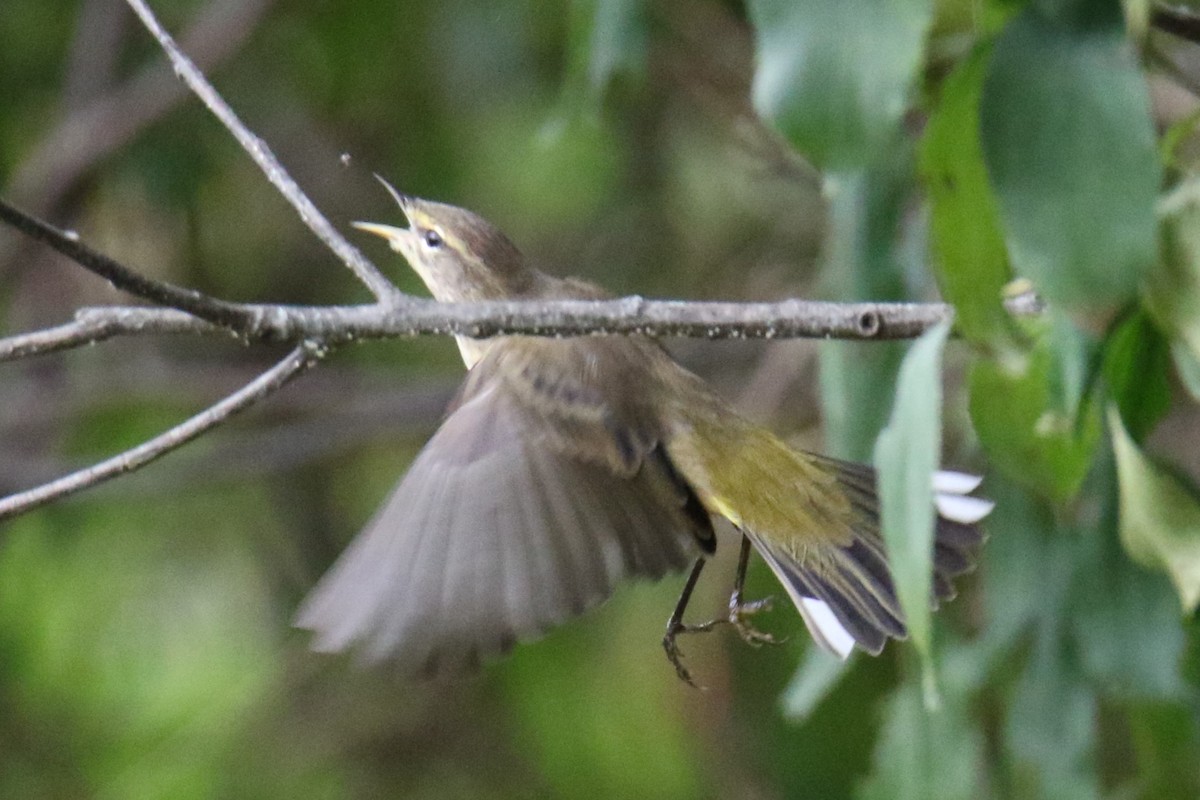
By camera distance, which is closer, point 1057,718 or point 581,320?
point 581,320

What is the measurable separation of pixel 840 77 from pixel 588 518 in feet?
2.74

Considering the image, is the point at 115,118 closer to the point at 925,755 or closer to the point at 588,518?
the point at 588,518

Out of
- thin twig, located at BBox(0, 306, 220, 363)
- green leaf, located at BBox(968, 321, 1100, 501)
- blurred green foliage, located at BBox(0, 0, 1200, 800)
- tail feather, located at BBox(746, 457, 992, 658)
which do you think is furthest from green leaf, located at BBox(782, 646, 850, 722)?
thin twig, located at BBox(0, 306, 220, 363)

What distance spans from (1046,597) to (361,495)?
3.49 metres

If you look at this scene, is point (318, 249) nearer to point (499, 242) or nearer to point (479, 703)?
point (479, 703)

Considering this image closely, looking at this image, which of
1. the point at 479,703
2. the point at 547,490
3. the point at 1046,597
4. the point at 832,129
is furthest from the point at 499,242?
the point at 479,703

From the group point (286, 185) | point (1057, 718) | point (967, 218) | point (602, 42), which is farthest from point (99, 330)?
point (1057, 718)

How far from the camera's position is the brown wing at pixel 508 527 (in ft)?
7.29

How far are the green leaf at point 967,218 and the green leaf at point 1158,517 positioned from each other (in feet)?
1.06

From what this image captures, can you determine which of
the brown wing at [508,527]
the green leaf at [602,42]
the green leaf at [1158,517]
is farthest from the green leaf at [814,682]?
the green leaf at [602,42]

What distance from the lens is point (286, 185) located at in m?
2.18

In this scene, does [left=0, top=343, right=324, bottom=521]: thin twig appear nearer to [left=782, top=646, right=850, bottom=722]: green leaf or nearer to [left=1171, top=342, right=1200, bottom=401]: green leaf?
[left=1171, top=342, right=1200, bottom=401]: green leaf

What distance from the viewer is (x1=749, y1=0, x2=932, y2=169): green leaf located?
6.62 feet

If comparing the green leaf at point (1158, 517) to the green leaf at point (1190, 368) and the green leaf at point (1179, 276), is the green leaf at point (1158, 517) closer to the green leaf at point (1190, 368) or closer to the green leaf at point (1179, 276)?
the green leaf at point (1190, 368)
